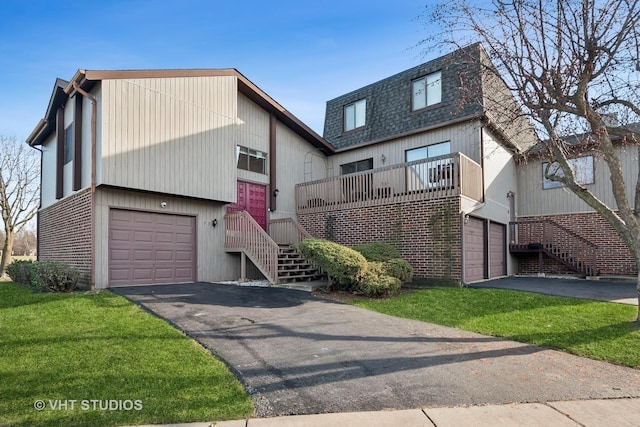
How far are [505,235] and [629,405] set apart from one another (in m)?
12.1

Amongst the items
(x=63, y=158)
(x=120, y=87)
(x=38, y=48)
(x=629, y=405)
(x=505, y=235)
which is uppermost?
(x=38, y=48)

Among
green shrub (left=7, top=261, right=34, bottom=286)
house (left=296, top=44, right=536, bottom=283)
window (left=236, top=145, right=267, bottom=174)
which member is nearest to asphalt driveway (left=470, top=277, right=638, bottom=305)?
house (left=296, top=44, right=536, bottom=283)

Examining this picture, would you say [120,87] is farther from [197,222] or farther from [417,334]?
[417,334]

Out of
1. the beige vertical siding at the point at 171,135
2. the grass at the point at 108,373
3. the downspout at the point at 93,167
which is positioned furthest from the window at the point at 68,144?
the grass at the point at 108,373

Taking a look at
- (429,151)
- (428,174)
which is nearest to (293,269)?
(428,174)

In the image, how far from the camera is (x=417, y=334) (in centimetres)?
627

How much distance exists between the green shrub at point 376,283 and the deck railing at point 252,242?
267 cm

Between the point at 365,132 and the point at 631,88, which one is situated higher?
the point at 365,132

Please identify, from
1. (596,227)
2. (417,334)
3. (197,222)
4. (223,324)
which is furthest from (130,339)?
(596,227)

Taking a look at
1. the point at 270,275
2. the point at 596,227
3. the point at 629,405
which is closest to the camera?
the point at 629,405

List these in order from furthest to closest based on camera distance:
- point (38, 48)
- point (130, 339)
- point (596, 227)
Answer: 1. point (596, 227)
2. point (38, 48)
3. point (130, 339)

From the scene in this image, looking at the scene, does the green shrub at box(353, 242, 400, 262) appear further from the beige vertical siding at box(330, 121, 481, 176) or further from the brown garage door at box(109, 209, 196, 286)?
the brown garage door at box(109, 209, 196, 286)

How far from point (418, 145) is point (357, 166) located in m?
2.91

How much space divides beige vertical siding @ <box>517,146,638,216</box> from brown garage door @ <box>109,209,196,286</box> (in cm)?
1344
